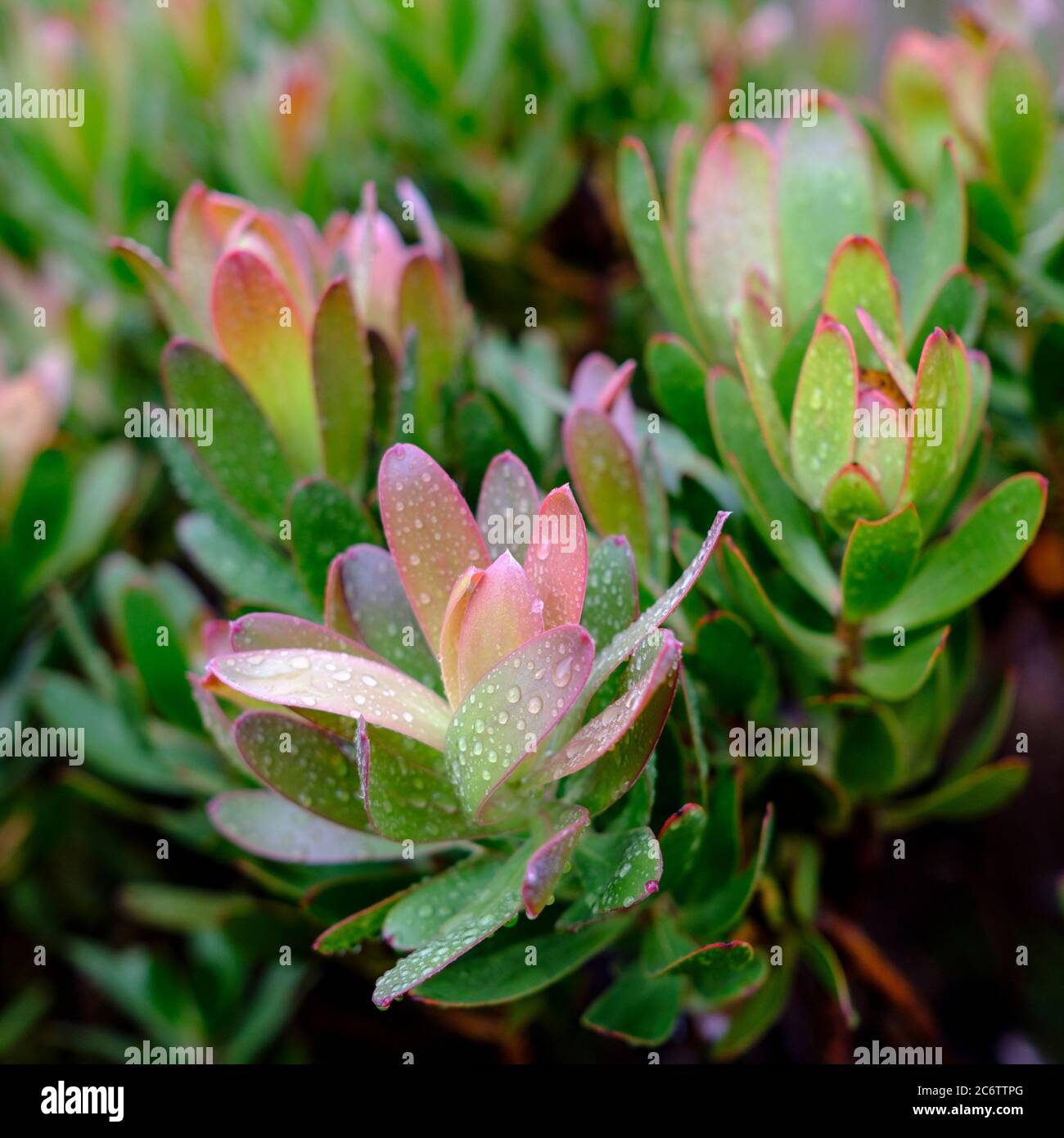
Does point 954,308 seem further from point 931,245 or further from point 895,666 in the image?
point 895,666

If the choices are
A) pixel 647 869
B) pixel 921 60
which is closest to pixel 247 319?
pixel 647 869

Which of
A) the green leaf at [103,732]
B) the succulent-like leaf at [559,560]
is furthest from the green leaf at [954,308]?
the green leaf at [103,732]

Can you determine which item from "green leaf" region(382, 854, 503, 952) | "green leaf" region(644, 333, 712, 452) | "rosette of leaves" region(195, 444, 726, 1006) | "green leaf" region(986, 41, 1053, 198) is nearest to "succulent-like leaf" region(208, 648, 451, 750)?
"rosette of leaves" region(195, 444, 726, 1006)

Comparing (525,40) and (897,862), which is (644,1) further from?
(897,862)

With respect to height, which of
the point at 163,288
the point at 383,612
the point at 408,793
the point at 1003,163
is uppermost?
the point at 1003,163

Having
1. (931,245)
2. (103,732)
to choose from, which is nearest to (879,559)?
(931,245)

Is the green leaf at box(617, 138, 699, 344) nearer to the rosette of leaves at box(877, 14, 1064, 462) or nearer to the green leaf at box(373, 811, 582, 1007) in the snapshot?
the rosette of leaves at box(877, 14, 1064, 462)

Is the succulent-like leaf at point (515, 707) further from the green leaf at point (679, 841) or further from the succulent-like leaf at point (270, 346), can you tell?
the succulent-like leaf at point (270, 346)
